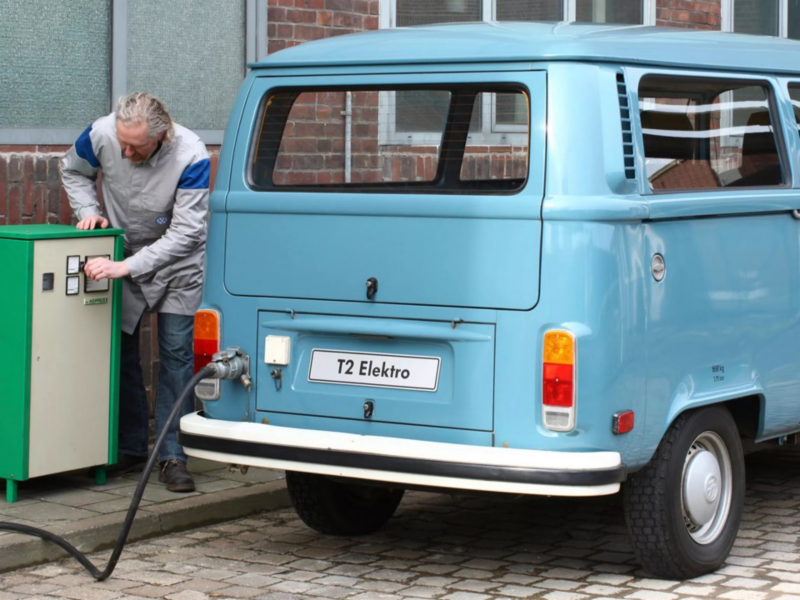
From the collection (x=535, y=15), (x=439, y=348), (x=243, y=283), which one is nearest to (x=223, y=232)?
(x=243, y=283)

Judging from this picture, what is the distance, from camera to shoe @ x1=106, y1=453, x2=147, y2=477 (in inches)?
283

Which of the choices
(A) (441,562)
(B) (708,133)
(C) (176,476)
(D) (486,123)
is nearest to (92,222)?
(C) (176,476)

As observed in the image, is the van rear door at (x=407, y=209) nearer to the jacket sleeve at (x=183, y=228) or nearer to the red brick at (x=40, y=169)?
the jacket sleeve at (x=183, y=228)

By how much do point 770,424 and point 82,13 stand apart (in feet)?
13.8

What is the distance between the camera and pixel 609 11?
11.4 m

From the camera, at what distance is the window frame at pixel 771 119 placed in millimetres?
5281

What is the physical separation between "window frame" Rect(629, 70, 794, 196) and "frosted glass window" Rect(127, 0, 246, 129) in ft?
11.8

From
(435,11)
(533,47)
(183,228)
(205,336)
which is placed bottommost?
(205,336)

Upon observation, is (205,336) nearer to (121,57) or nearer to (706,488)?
(706,488)

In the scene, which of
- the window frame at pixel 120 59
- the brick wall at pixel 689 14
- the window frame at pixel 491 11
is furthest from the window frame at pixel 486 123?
the window frame at pixel 120 59

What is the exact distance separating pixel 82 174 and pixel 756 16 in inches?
314

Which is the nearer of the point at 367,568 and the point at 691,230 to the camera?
the point at 691,230

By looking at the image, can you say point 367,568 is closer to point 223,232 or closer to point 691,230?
point 223,232

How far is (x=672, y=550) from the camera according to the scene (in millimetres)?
5348
